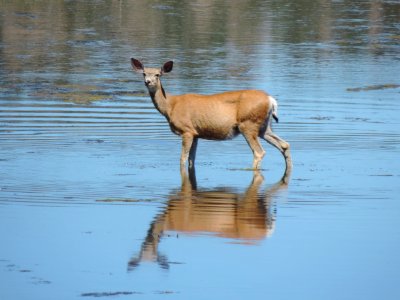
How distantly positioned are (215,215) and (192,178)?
266 cm

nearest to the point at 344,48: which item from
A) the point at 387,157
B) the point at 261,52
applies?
the point at 261,52

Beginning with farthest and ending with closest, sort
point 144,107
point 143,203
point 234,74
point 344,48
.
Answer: point 344,48 → point 234,74 → point 144,107 → point 143,203

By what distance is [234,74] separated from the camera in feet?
92.4

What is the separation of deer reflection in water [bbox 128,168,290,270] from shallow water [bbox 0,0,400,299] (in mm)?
33

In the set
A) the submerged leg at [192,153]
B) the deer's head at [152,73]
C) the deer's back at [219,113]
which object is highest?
the deer's head at [152,73]

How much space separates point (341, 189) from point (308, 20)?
25.3 meters

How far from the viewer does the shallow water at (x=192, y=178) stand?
11.7 metres

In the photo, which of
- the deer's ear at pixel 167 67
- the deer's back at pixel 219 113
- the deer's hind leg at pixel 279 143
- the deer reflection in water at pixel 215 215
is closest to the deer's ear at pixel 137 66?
the deer's ear at pixel 167 67

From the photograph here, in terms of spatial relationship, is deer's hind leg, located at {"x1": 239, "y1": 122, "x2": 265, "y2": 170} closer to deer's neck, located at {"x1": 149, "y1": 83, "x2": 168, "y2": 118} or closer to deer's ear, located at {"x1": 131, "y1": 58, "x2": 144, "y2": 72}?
deer's neck, located at {"x1": 149, "y1": 83, "x2": 168, "y2": 118}

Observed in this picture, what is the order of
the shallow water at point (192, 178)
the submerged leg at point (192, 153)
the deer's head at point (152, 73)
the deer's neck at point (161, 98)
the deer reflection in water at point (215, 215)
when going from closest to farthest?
the shallow water at point (192, 178)
the deer reflection in water at point (215, 215)
the submerged leg at point (192, 153)
the deer's head at point (152, 73)
the deer's neck at point (161, 98)

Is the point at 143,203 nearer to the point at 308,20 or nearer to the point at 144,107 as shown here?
the point at 144,107

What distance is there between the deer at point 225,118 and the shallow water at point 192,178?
353 mm

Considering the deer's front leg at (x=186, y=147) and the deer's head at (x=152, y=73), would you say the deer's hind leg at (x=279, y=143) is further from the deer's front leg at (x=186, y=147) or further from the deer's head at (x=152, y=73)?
the deer's head at (x=152, y=73)

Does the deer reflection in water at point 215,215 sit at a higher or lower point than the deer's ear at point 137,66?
lower
